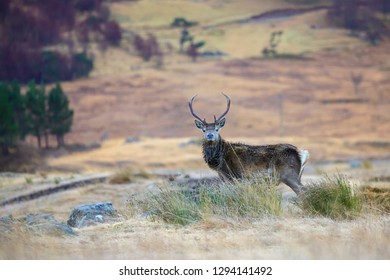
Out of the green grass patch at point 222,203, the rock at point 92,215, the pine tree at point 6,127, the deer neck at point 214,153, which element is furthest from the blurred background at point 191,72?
the green grass patch at point 222,203

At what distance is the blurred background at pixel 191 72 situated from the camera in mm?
54500

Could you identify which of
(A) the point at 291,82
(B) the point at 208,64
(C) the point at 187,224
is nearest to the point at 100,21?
(B) the point at 208,64

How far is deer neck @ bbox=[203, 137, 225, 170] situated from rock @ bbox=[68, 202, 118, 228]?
189 cm

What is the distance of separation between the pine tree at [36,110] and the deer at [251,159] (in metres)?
35.0

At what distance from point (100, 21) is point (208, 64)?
12.0 meters

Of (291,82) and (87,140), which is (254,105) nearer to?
(291,82)

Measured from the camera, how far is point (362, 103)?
66.4 meters

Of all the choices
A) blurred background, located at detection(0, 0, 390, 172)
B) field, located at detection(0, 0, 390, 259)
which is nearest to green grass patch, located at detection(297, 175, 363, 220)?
field, located at detection(0, 0, 390, 259)

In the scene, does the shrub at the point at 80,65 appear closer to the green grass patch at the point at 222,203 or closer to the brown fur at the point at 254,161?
the brown fur at the point at 254,161

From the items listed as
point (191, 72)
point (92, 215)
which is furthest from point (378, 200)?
point (191, 72)

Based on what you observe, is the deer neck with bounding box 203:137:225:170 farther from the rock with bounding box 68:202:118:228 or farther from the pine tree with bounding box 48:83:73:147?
the pine tree with bounding box 48:83:73:147

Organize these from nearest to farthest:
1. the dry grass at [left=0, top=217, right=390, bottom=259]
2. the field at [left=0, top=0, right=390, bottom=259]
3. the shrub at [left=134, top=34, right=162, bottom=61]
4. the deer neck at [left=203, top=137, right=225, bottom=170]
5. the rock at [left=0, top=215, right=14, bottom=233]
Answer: the dry grass at [left=0, top=217, right=390, bottom=259]
the rock at [left=0, top=215, right=14, bottom=233]
the deer neck at [left=203, top=137, right=225, bottom=170]
the field at [left=0, top=0, right=390, bottom=259]
the shrub at [left=134, top=34, right=162, bottom=61]

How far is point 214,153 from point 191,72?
5942 cm

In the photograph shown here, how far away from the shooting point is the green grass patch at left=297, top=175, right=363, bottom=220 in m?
12.4
